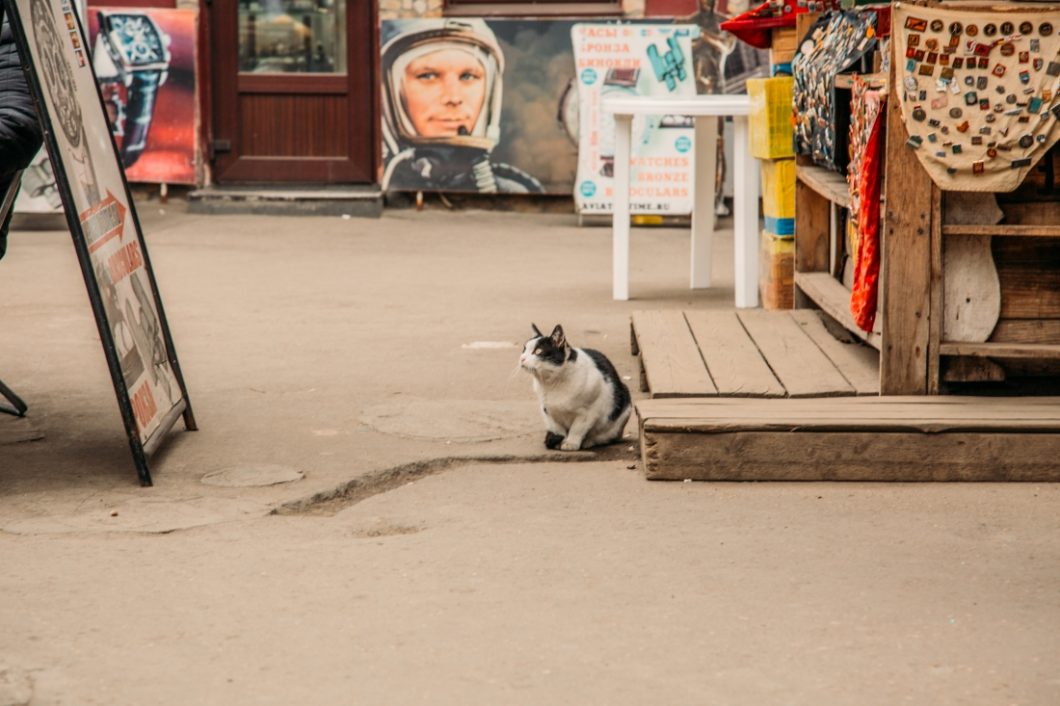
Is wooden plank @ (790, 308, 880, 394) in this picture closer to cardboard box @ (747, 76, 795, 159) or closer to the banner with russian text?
cardboard box @ (747, 76, 795, 159)

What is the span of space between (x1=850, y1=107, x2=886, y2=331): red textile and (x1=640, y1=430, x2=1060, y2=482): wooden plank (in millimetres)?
742

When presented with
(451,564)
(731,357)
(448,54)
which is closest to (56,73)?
(451,564)

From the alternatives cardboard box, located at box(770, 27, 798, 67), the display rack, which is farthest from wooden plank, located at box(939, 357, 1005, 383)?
cardboard box, located at box(770, 27, 798, 67)

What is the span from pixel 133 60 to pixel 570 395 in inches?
345

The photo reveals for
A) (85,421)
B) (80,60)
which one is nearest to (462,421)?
(85,421)

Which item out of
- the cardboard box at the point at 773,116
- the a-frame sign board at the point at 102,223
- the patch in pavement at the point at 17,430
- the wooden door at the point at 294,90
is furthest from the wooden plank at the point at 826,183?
the wooden door at the point at 294,90

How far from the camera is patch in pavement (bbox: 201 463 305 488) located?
4.81m

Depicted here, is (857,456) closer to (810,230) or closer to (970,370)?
(970,370)

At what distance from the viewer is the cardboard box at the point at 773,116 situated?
7461 millimetres

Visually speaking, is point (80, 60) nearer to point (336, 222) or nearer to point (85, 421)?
point (85, 421)

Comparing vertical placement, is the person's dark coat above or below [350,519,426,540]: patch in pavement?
above

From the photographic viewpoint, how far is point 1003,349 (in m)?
4.97

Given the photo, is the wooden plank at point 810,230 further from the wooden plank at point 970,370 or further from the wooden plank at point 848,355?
the wooden plank at point 970,370

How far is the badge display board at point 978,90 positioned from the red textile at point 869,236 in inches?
13.3
